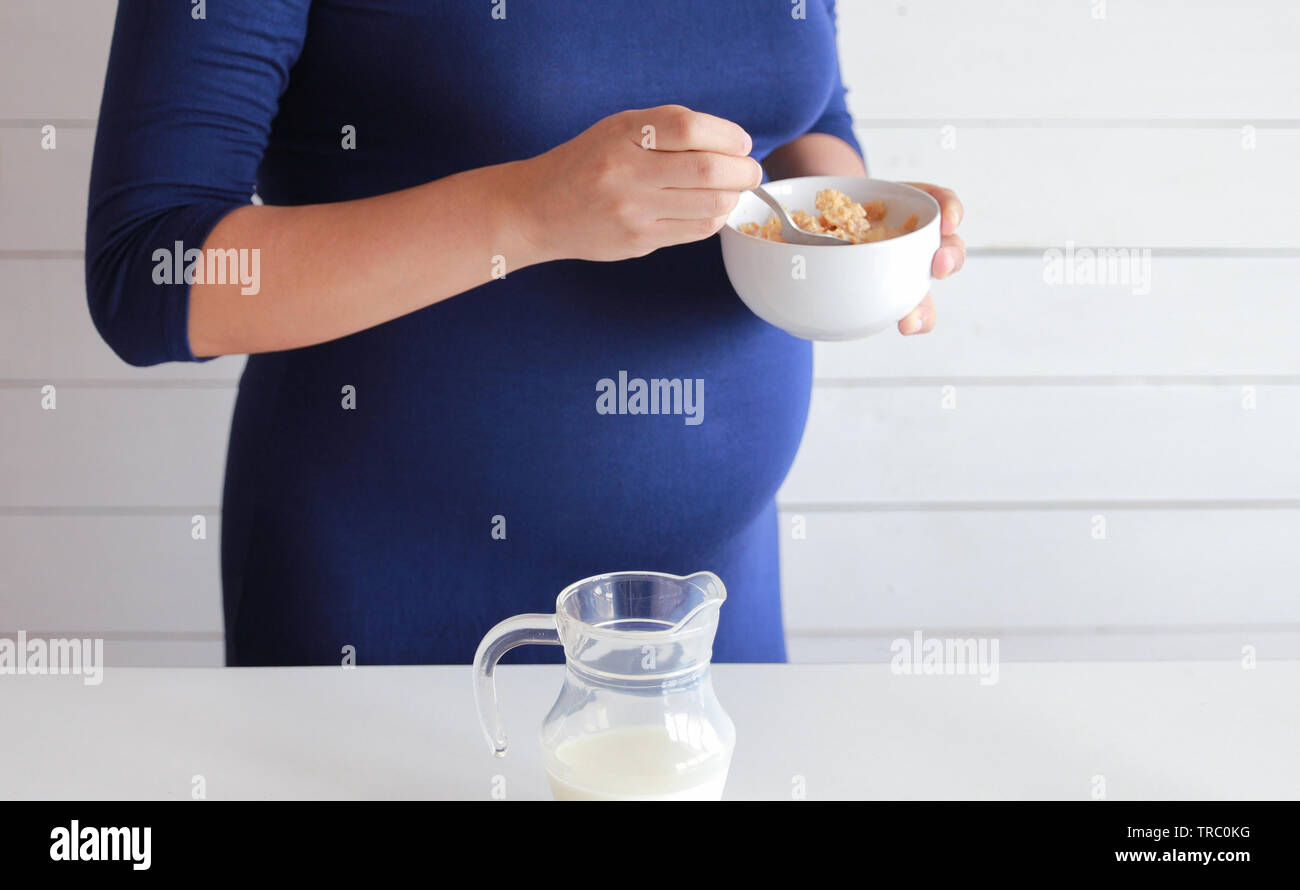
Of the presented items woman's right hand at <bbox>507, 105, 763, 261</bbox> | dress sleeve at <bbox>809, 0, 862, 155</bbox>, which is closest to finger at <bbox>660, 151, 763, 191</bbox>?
woman's right hand at <bbox>507, 105, 763, 261</bbox>

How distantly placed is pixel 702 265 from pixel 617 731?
41 centimetres

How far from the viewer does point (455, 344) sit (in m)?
0.83

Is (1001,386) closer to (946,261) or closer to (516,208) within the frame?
(946,261)

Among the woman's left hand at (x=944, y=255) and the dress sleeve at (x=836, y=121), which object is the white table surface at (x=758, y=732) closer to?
the woman's left hand at (x=944, y=255)

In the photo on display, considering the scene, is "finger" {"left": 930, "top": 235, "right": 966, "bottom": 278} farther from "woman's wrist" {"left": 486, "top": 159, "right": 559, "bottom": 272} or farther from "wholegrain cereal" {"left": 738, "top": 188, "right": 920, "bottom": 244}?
"woman's wrist" {"left": 486, "top": 159, "right": 559, "bottom": 272}

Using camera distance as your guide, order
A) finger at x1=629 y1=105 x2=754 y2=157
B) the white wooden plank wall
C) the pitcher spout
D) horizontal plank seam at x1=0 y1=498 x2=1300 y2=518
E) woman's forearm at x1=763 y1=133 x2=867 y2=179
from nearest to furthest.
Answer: the pitcher spout → finger at x1=629 y1=105 x2=754 y2=157 → woman's forearm at x1=763 y1=133 x2=867 y2=179 → the white wooden plank wall → horizontal plank seam at x1=0 y1=498 x2=1300 y2=518

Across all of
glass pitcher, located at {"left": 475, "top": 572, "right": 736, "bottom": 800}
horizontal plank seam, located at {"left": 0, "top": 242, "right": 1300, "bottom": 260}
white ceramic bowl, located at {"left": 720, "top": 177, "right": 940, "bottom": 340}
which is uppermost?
horizontal plank seam, located at {"left": 0, "top": 242, "right": 1300, "bottom": 260}

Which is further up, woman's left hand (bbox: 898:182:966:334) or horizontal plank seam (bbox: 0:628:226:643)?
woman's left hand (bbox: 898:182:966:334)

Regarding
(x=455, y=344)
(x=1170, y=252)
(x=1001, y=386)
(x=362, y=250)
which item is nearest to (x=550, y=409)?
(x=455, y=344)

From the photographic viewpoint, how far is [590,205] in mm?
671

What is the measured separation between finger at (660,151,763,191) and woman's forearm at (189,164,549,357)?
0.31ft

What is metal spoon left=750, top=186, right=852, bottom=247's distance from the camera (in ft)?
2.44

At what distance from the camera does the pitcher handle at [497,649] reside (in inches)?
21.7

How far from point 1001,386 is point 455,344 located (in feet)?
3.05
